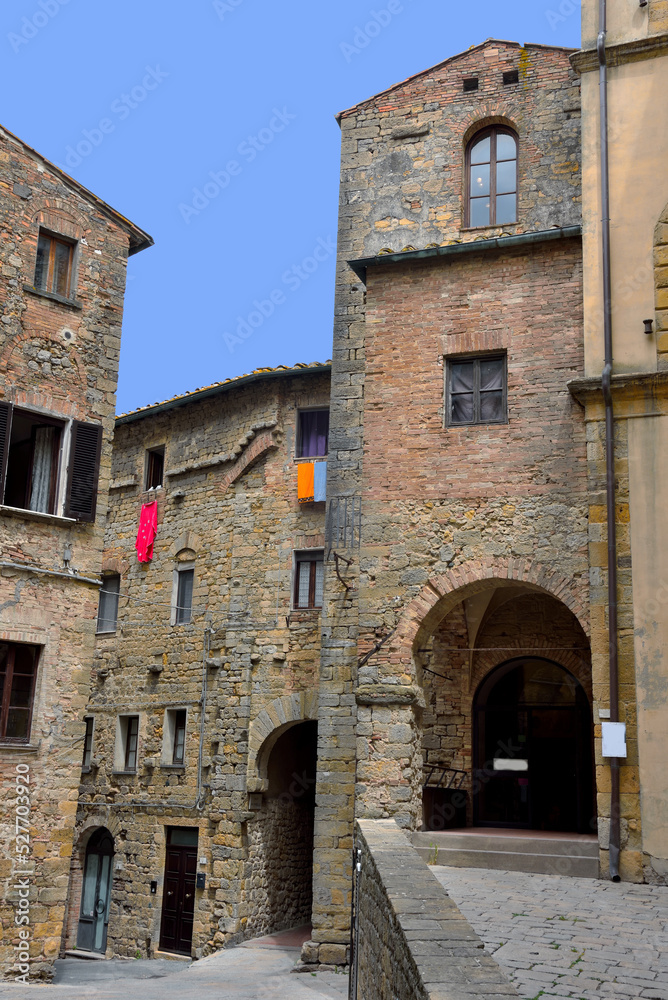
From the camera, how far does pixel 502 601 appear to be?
15.7 metres

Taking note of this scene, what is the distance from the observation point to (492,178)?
48.9ft

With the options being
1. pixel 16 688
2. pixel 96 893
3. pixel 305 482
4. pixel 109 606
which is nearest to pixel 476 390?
pixel 305 482

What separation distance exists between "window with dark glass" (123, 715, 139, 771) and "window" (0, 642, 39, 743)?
662cm

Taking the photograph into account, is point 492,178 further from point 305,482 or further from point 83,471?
point 83,471

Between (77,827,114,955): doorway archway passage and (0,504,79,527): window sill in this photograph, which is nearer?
(0,504,79,527): window sill

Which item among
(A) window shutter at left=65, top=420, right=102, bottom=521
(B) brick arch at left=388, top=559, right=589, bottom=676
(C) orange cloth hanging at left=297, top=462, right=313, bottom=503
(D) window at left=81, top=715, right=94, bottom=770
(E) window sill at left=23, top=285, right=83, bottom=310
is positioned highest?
(E) window sill at left=23, top=285, right=83, bottom=310

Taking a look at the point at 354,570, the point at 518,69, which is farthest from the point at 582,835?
the point at 518,69

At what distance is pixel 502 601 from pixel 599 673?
14.5ft

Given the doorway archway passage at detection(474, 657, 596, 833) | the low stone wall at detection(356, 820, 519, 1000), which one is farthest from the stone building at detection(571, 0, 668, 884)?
the doorway archway passage at detection(474, 657, 596, 833)

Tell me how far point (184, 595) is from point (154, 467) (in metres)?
3.19

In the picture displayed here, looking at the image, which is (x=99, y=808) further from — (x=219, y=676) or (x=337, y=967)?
(x=337, y=967)

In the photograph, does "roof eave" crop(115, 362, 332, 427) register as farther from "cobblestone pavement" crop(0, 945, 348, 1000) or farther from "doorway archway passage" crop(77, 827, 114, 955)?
"cobblestone pavement" crop(0, 945, 348, 1000)

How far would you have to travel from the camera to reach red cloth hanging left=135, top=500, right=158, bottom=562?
21203mm

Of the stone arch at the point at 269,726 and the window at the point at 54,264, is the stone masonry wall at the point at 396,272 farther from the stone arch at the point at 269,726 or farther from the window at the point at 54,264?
the window at the point at 54,264
